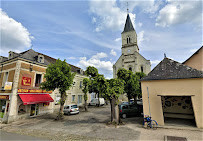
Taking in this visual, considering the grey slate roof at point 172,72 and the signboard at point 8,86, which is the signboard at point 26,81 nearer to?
the signboard at point 8,86

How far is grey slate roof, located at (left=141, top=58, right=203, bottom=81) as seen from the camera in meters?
8.43

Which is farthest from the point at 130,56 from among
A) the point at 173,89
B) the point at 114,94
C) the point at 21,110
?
the point at 21,110

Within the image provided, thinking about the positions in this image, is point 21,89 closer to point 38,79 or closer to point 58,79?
point 38,79

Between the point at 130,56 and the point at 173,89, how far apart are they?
2648cm

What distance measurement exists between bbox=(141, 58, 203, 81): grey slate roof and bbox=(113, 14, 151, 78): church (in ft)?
69.8

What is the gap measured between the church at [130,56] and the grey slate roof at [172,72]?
69.8ft

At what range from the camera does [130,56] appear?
1342 inches

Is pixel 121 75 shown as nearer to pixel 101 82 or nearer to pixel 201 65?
pixel 101 82

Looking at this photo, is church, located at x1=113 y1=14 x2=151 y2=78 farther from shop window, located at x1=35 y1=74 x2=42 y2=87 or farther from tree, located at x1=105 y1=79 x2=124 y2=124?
shop window, located at x1=35 y1=74 x2=42 y2=87

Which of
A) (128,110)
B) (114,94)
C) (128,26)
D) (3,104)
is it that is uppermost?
(128,26)

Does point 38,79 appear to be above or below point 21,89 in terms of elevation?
above

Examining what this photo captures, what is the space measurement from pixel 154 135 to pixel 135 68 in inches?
1030

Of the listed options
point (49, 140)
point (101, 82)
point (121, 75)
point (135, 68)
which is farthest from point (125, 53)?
point (49, 140)

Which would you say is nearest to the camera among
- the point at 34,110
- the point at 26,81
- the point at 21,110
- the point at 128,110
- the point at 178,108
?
the point at 178,108
